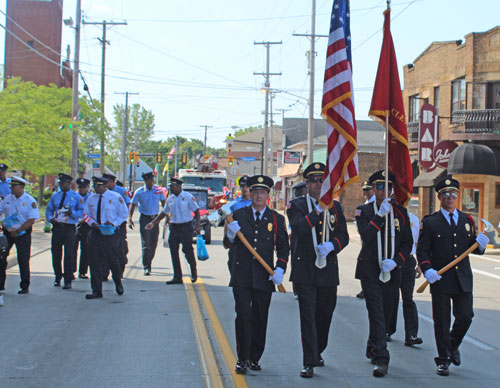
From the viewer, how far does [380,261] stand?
6.24 metres

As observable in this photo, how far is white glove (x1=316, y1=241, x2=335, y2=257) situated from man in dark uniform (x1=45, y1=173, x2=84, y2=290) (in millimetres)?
6460

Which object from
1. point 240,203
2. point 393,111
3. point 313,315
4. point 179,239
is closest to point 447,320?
point 313,315

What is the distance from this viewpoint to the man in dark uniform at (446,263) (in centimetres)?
628

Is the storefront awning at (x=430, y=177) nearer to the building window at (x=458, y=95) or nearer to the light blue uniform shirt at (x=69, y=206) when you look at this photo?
the building window at (x=458, y=95)

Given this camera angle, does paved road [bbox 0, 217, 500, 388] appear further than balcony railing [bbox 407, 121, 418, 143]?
No

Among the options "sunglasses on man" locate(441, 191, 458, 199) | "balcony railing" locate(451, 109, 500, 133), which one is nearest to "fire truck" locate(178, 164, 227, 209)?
"balcony railing" locate(451, 109, 500, 133)

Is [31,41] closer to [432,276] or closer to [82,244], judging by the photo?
[82,244]

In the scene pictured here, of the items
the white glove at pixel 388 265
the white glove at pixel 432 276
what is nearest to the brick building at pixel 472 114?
the white glove at pixel 432 276

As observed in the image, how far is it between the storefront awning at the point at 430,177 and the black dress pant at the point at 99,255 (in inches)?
882

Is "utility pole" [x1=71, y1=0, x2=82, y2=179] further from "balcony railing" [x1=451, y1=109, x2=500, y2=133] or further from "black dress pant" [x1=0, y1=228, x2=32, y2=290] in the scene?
"black dress pant" [x1=0, y1=228, x2=32, y2=290]

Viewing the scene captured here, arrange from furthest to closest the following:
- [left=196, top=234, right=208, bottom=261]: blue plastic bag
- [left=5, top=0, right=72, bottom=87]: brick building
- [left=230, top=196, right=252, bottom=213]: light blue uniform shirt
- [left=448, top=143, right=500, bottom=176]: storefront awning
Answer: [left=5, top=0, right=72, bottom=87]: brick building, [left=448, top=143, right=500, bottom=176]: storefront awning, [left=196, top=234, right=208, bottom=261]: blue plastic bag, [left=230, top=196, right=252, bottom=213]: light blue uniform shirt

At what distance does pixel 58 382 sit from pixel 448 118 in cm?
2770

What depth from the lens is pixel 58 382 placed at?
5.72m

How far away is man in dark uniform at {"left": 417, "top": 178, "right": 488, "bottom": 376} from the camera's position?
6281 mm
